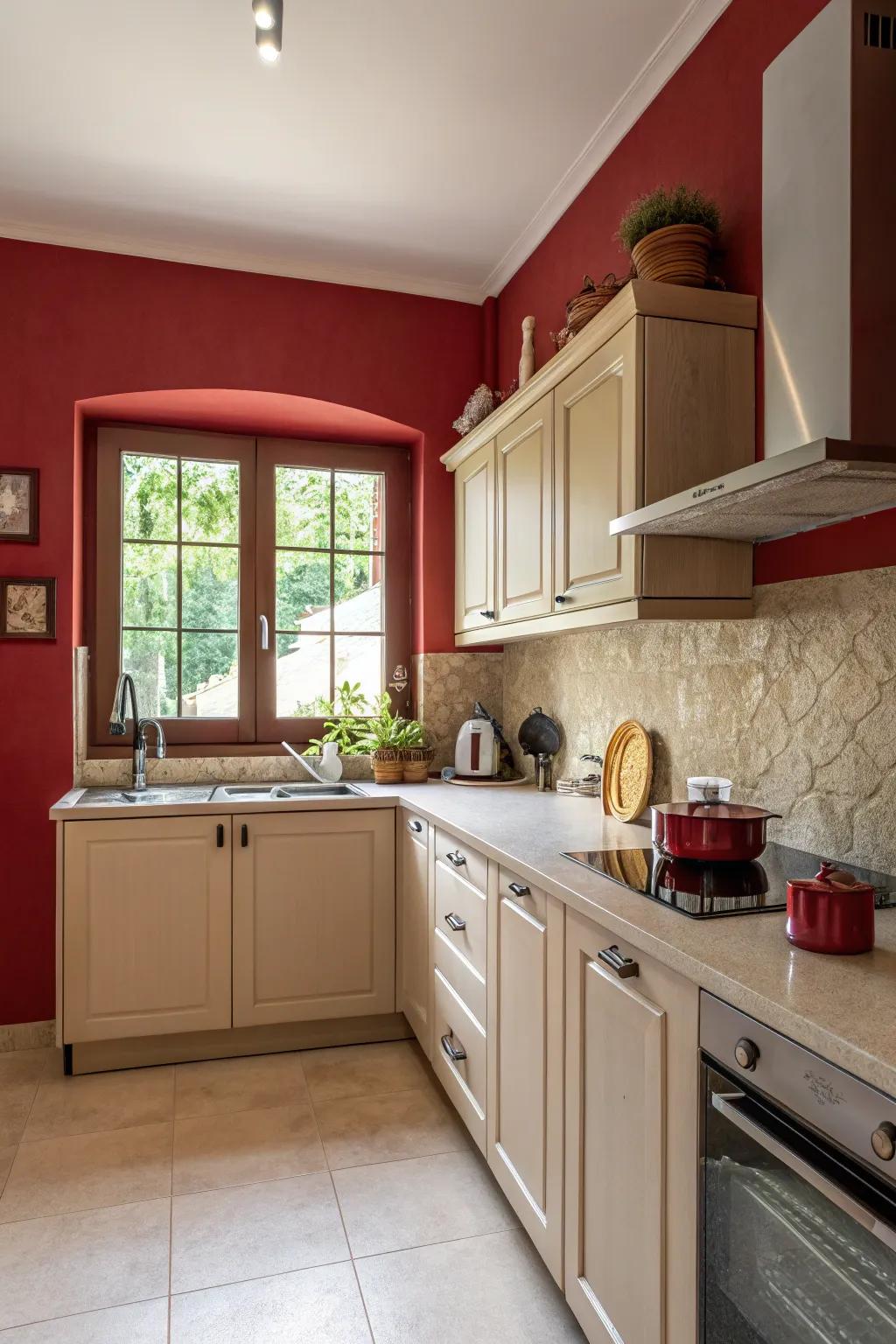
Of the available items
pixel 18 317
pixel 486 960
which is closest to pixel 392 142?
pixel 18 317

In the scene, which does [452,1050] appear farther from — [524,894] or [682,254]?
[682,254]

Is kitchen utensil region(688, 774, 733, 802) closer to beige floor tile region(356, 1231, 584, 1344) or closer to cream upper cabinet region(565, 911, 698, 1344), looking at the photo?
cream upper cabinet region(565, 911, 698, 1344)

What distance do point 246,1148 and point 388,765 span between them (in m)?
1.36

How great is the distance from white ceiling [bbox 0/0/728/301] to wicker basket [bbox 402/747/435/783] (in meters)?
1.87

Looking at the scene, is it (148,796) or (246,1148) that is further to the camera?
(148,796)

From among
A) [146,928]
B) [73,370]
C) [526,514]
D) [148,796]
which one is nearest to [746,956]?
[526,514]

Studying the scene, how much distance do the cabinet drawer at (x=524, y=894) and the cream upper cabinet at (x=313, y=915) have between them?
1072mm

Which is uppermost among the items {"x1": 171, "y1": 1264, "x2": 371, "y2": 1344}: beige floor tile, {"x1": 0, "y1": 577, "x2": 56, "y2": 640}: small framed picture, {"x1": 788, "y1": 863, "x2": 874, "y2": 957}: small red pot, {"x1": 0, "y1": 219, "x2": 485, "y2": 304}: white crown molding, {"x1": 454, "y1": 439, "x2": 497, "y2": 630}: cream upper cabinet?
{"x1": 0, "y1": 219, "x2": 485, "y2": 304}: white crown molding

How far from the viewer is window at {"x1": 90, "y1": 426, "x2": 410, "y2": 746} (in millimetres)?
3422

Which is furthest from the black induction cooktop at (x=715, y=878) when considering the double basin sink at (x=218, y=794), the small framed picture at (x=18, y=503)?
the small framed picture at (x=18, y=503)

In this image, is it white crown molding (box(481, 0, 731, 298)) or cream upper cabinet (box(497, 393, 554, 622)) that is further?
cream upper cabinet (box(497, 393, 554, 622))

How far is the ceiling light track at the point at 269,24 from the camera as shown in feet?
5.64

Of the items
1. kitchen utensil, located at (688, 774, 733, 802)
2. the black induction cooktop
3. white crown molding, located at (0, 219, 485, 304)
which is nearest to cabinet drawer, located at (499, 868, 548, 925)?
the black induction cooktop

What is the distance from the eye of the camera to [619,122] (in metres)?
2.44
